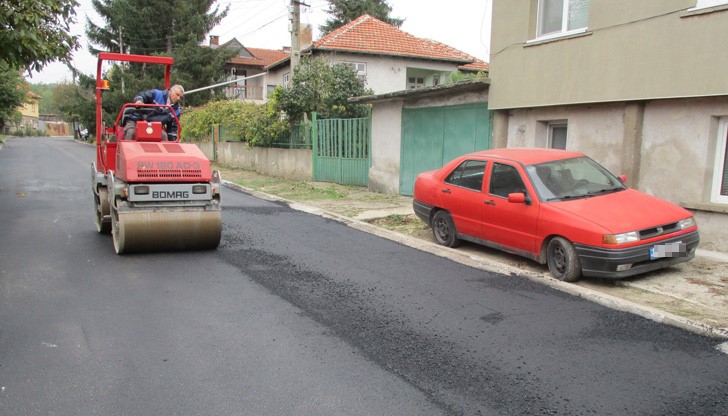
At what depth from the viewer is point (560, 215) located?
6.84 meters

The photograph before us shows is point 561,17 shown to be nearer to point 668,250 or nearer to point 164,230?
point 668,250

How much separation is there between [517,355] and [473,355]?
349 millimetres

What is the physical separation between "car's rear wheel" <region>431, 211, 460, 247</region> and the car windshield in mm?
1647

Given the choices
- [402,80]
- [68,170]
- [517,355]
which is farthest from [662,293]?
[402,80]

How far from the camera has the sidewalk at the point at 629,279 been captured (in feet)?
18.4

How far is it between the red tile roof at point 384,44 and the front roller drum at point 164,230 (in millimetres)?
20140

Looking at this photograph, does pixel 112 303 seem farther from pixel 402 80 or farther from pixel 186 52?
pixel 186 52

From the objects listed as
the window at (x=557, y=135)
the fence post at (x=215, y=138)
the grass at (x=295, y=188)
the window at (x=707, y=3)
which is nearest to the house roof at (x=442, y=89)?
the window at (x=557, y=135)

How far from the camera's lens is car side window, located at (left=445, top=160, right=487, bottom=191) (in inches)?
328

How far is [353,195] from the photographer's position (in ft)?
49.7

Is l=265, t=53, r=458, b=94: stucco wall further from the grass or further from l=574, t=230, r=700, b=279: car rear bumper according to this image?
l=574, t=230, r=700, b=279: car rear bumper

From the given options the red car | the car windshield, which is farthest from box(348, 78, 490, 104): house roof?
the car windshield

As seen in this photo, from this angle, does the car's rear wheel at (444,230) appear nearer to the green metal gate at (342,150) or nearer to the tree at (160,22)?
the green metal gate at (342,150)

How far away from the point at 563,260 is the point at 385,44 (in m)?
23.6
